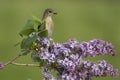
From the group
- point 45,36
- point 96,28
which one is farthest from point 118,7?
point 45,36

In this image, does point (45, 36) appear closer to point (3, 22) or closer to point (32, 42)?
point (32, 42)

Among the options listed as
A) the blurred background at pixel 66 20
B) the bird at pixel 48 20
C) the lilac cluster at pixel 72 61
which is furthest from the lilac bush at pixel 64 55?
the blurred background at pixel 66 20

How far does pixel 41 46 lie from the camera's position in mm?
3248

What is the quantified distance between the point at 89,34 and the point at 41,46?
9416mm

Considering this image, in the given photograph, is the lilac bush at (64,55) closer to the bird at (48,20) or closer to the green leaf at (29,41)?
the green leaf at (29,41)

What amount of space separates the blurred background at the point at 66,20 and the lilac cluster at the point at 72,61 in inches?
266

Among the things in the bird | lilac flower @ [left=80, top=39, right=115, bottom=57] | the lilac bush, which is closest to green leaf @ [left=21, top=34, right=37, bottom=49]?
the lilac bush

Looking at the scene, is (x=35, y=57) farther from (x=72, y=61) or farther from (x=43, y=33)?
(x=72, y=61)

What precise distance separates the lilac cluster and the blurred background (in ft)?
22.2

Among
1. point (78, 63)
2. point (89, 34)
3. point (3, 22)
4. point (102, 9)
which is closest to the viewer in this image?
point (78, 63)

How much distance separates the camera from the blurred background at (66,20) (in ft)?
38.8

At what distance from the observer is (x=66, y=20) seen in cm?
1434

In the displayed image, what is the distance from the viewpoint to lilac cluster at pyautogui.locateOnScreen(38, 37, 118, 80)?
10.3 ft

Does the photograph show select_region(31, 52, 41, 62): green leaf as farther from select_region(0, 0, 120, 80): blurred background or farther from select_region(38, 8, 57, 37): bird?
select_region(0, 0, 120, 80): blurred background
